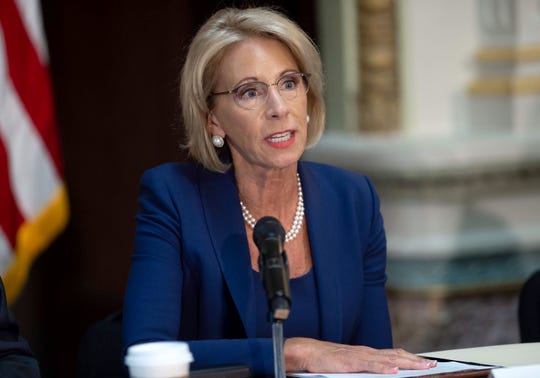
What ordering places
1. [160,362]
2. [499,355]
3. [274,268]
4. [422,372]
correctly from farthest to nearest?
[499,355], [422,372], [274,268], [160,362]

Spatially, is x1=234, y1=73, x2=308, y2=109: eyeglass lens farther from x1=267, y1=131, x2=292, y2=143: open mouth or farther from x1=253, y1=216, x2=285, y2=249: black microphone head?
x1=253, y1=216, x2=285, y2=249: black microphone head

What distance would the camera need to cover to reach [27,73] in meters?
3.71

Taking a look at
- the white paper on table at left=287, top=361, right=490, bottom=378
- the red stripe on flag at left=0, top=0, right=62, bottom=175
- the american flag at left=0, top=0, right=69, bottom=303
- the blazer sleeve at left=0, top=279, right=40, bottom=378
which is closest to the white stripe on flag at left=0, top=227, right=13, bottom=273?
the american flag at left=0, top=0, right=69, bottom=303

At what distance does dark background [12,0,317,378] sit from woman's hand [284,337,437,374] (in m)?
3.02

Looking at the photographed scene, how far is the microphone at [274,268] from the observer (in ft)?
5.66

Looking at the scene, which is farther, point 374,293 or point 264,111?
point 374,293

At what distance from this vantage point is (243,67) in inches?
96.3

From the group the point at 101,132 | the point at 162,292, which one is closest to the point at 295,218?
the point at 162,292

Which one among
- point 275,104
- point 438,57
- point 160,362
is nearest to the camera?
point 160,362

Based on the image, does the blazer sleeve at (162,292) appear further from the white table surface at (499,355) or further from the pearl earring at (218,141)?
the white table surface at (499,355)

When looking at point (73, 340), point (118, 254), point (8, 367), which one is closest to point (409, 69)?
point (118, 254)

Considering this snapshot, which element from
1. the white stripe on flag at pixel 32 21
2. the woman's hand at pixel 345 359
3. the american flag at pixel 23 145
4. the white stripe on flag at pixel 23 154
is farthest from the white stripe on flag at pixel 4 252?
the woman's hand at pixel 345 359

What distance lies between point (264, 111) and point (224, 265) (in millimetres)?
360

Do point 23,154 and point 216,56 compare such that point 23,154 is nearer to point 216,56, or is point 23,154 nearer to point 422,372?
point 216,56
